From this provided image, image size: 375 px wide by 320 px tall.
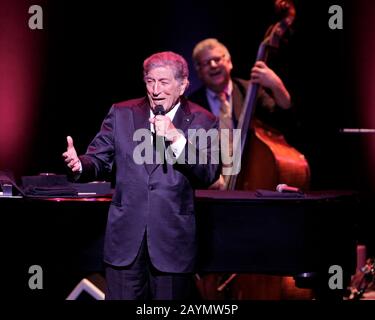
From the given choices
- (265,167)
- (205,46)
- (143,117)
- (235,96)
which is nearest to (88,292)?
(265,167)

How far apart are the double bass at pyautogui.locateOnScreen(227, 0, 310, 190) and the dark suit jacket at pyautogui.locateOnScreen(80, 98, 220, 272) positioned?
1.48 metres

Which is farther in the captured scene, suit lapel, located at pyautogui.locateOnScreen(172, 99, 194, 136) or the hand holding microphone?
suit lapel, located at pyautogui.locateOnScreen(172, 99, 194, 136)

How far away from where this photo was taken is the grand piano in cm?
365

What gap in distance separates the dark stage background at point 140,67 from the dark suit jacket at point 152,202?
7.04 ft

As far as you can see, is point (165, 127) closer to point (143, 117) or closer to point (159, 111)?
point (159, 111)

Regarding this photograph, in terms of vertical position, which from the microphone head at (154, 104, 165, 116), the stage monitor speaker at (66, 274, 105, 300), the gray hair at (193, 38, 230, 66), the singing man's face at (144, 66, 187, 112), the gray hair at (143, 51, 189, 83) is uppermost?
the gray hair at (193, 38, 230, 66)

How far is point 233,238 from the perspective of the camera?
12.1ft

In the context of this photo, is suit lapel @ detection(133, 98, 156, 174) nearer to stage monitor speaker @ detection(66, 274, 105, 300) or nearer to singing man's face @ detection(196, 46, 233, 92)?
stage monitor speaker @ detection(66, 274, 105, 300)

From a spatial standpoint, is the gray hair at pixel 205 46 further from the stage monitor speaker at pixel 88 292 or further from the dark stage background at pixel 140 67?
the stage monitor speaker at pixel 88 292

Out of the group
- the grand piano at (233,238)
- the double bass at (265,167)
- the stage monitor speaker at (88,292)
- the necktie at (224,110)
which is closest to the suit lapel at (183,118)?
the grand piano at (233,238)

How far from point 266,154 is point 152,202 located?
1.77 metres

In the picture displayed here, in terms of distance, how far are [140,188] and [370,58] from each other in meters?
3.09

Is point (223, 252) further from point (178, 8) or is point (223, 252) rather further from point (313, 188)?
point (178, 8)

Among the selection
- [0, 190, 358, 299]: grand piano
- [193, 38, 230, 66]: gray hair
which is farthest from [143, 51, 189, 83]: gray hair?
[193, 38, 230, 66]: gray hair
